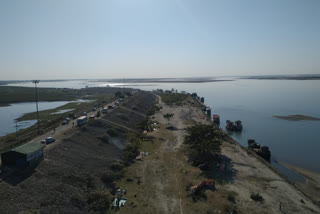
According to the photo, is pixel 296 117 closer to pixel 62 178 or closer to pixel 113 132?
pixel 113 132

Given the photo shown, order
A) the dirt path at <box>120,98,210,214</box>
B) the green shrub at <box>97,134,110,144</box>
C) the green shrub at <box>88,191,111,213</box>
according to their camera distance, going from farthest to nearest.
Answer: the green shrub at <box>97,134,110,144</box> → the dirt path at <box>120,98,210,214</box> → the green shrub at <box>88,191,111,213</box>

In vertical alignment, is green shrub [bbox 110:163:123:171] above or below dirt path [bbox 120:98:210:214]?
above

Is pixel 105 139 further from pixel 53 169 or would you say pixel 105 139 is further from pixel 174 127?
pixel 174 127

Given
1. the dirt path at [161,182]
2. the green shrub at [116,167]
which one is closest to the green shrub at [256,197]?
the dirt path at [161,182]

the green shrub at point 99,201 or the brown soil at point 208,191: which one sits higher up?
the green shrub at point 99,201

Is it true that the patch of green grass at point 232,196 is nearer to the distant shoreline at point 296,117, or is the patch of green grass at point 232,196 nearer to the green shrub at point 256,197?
the green shrub at point 256,197

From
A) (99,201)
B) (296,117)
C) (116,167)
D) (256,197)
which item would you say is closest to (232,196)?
(256,197)

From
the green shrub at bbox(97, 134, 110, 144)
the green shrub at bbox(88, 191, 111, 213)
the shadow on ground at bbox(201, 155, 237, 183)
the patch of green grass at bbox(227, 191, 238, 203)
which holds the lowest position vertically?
the shadow on ground at bbox(201, 155, 237, 183)

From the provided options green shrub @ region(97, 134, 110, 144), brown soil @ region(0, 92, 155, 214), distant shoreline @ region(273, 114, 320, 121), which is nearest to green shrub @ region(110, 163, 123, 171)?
brown soil @ region(0, 92, 155, 214)

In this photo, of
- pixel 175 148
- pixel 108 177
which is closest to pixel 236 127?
pixel 175 148


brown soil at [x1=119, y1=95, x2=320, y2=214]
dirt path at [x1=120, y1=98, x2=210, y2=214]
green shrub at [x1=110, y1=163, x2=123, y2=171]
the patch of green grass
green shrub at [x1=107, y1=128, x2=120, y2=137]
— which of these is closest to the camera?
brown soil at [x1=119, y1=95, x2=320, y2=214]

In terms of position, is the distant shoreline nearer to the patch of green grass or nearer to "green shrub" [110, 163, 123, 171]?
the patch of green grass
